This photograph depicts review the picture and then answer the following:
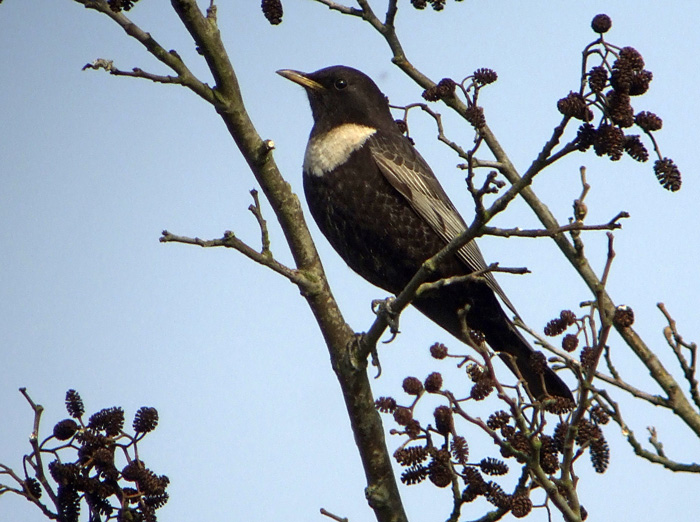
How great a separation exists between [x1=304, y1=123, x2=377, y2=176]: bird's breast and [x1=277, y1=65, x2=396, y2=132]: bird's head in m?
0.13

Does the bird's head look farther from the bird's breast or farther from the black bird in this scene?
the bird's breast

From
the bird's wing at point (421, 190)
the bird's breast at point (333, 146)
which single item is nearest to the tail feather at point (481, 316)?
the bird's wing at point (421, 190)

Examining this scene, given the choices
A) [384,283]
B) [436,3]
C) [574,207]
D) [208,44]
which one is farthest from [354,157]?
[574,207]

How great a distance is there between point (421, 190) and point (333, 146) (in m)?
0.54

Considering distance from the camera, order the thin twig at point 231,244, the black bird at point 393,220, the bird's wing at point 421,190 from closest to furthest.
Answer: the thin twig at point 231,244
the black bird at point 393,220
the bird's wing at point 421,190

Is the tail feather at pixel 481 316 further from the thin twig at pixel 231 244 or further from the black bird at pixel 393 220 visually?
the thin twig at pixel 231 244

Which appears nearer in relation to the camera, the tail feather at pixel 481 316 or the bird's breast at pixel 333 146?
the bird's breast at pixel 333 146

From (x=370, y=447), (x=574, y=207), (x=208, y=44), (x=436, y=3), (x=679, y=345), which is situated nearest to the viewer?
(x=574, y=207)

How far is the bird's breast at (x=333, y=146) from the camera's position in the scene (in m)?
4.79

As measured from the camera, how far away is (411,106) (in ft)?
13.6

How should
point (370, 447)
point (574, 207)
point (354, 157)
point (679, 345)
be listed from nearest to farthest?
point (574, 207), point (679, 345), point (370, 447), point (354, 157)

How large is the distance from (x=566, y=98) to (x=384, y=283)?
2.50m

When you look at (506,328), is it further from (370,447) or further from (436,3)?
(436,3)

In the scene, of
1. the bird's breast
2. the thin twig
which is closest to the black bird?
the bird's breast
